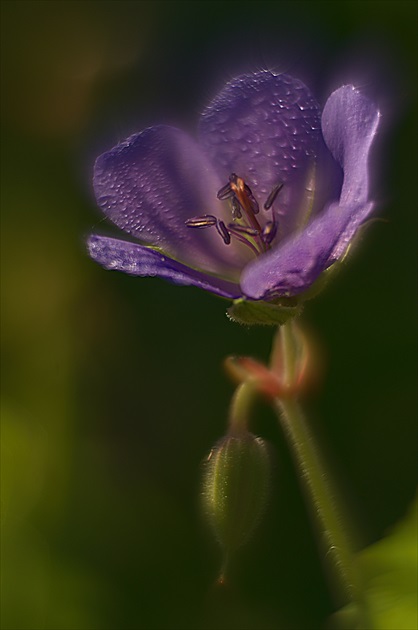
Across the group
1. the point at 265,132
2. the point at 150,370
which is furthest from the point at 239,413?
the point at 150,370

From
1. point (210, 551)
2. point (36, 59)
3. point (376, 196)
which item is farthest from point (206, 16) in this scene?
point (376, 196)

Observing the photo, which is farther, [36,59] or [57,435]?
[36,59]

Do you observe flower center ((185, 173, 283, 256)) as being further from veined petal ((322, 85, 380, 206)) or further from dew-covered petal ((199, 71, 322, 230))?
veined petal ((322, 85, 380, 206))

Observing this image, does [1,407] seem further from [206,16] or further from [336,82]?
[336,82]

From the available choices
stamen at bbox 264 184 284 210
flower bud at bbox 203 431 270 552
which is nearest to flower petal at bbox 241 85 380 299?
stamen at bbox 264 184 284 210

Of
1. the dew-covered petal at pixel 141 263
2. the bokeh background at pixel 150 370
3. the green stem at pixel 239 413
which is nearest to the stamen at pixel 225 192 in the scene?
the dew-covered petal at pixel 141 263

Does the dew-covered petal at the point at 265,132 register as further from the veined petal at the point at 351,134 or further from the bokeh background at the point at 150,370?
the bokeh background at the point at 150,370
